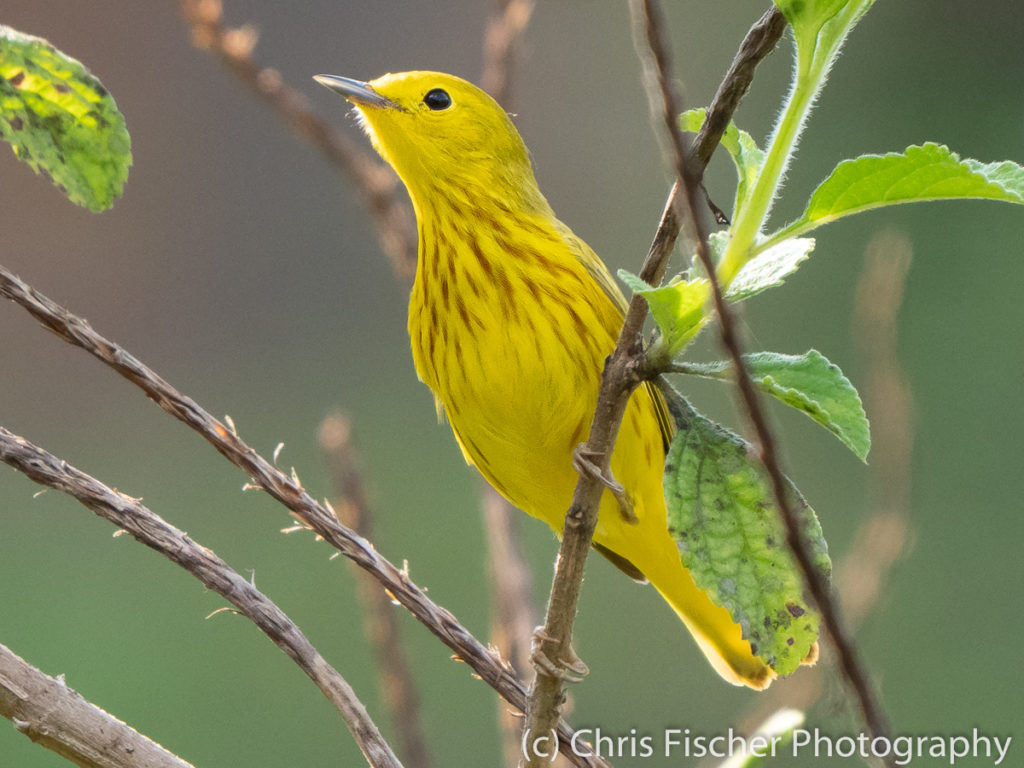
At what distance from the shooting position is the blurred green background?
18.9 feet

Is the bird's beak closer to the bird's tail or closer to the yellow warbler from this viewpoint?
the yellow warbler

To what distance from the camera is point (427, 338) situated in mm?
2156

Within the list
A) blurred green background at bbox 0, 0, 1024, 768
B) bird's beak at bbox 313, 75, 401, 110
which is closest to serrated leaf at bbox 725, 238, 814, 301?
bird's beak at bbox 313, 75, 401, 110

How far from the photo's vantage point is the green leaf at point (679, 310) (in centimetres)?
102

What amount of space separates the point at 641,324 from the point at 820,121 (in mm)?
7088

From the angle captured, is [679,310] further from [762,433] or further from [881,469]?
[881,469]

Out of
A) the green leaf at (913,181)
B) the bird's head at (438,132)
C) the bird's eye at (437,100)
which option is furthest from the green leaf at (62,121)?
the bird's eye at (437,100)

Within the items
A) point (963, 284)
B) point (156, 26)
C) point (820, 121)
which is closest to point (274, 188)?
point (156, 26)

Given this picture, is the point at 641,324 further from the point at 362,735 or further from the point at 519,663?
the point at 519,663

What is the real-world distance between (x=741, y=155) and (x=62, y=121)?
0.62m

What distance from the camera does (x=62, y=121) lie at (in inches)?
45.4

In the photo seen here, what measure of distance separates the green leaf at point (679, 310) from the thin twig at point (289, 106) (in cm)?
97

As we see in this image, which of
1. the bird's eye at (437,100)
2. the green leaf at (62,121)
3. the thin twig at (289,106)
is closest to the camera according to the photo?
the green leaf at (62,121)

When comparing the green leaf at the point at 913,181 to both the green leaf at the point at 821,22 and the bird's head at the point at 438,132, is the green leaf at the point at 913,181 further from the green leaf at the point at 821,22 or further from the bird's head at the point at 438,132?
the bird's head at the point at 438,132
